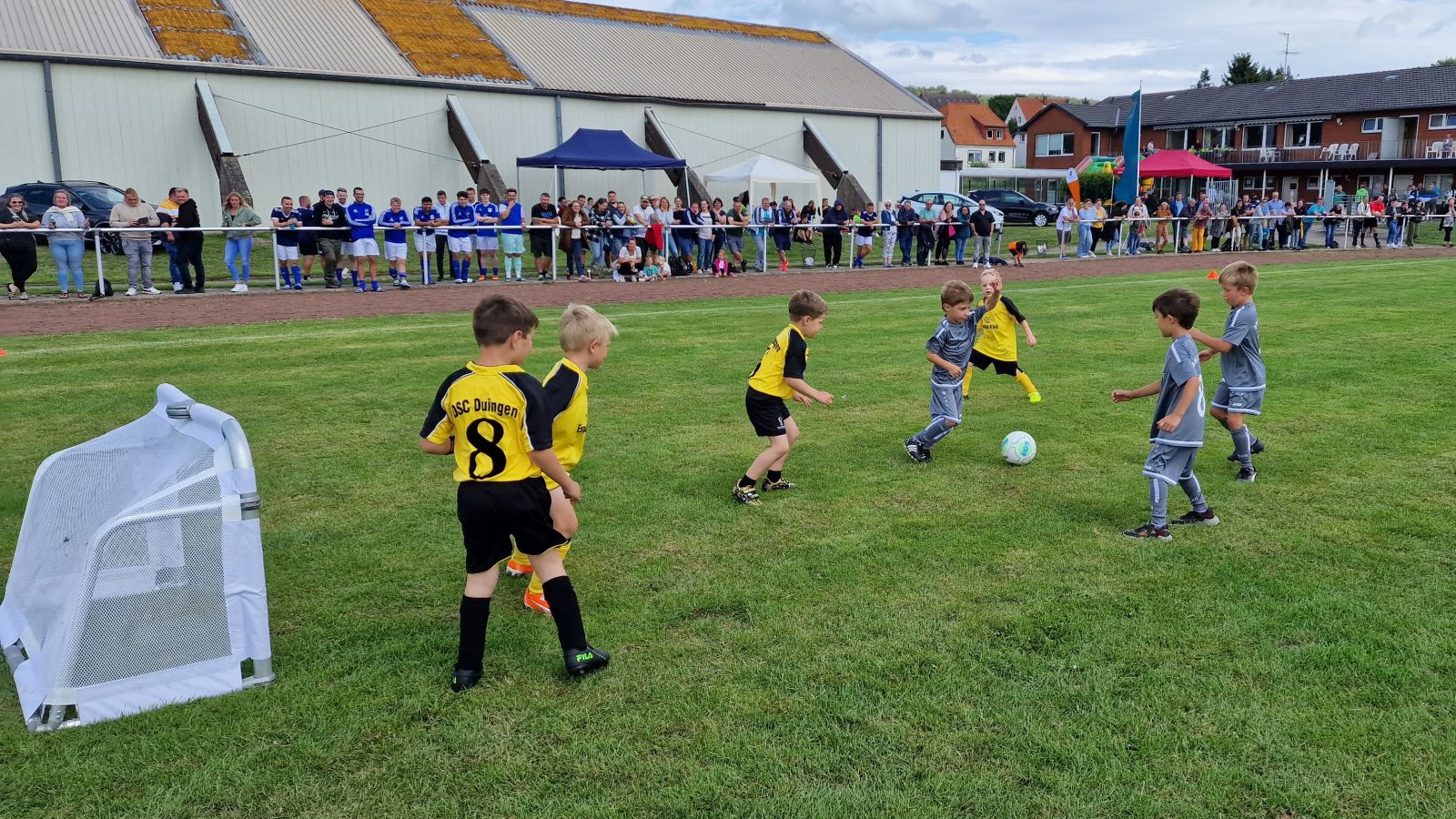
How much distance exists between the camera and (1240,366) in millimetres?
7223

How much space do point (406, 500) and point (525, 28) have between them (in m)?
31.8

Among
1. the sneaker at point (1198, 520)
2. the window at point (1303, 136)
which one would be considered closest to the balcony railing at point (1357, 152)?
the window at point (1303, 136)

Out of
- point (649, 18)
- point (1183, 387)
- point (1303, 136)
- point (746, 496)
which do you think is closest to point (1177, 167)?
point (649, 18)

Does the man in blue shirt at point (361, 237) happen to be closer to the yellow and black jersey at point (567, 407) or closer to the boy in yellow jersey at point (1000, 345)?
the boy in yellow jersey at point (1000, 345)

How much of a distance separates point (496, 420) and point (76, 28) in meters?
28.3

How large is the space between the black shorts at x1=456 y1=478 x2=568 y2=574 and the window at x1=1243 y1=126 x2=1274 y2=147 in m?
71.4

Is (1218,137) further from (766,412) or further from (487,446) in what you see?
(487,446)

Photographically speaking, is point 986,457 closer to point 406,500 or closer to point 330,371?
point 406,500

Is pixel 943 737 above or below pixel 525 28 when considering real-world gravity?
below

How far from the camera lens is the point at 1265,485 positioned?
22.7ft

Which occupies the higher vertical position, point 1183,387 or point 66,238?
point 66,238

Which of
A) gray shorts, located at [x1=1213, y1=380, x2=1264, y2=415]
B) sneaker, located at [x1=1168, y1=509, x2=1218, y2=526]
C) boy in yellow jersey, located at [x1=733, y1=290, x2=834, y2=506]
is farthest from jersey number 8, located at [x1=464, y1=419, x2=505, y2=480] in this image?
gray shorts, located at [x1=1213, y1=380, x2=1264, y2=415]

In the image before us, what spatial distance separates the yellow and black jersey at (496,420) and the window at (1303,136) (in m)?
69.9

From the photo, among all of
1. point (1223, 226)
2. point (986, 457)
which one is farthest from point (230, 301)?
point (1223, 226)
